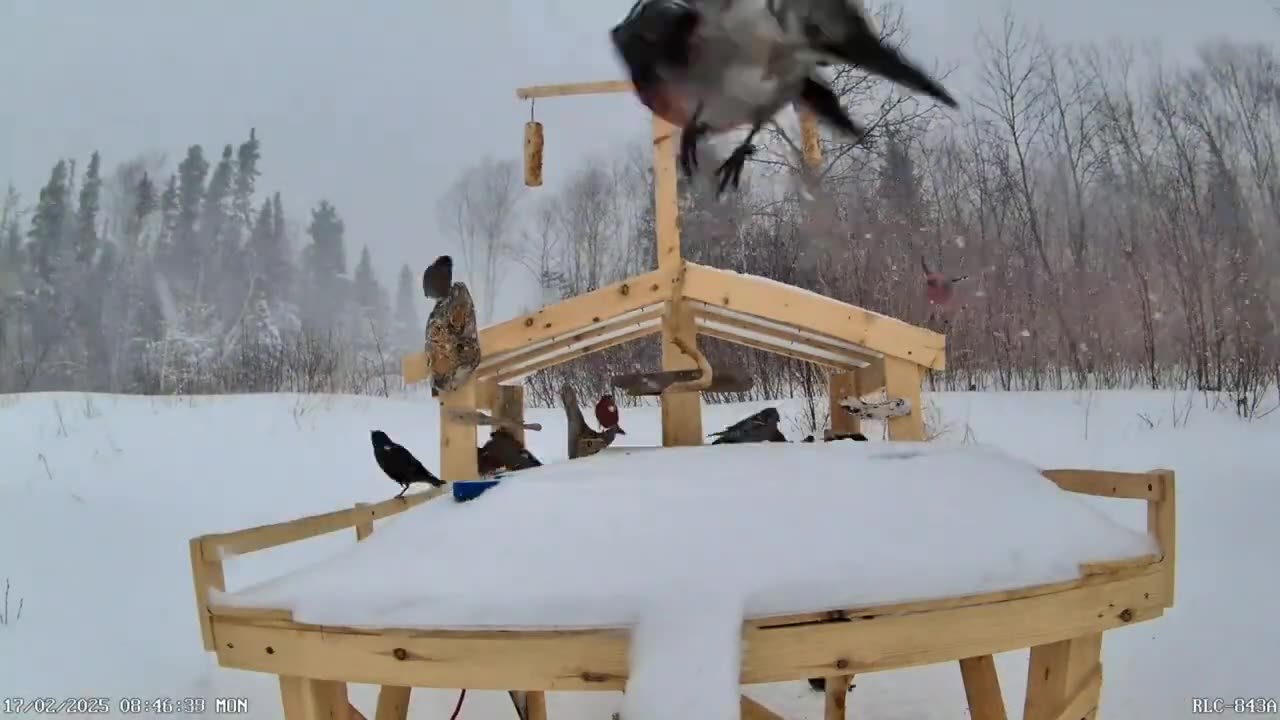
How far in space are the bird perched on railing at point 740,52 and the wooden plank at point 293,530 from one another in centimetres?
43

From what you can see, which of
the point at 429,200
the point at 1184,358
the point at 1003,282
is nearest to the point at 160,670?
the point at 429,200

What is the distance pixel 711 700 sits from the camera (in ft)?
1.31

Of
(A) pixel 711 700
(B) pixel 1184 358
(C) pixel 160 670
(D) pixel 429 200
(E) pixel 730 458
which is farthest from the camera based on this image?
(D) pixel 429 200

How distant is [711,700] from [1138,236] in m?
1.82

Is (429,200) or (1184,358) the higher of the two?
(429,200)

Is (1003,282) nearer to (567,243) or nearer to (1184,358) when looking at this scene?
(1184,358)

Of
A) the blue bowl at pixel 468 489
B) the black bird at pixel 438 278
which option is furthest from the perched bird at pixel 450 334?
the blue bowl at pixel 468 489

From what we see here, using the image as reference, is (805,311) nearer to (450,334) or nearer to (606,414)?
(606,414)

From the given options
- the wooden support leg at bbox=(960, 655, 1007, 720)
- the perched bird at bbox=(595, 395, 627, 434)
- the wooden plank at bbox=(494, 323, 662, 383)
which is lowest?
the wooden support leg at bbox=(960, 655, 1007, 720)

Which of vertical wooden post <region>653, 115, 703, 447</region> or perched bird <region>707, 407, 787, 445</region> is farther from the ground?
vertical wooden post <region>653, 115, 703, 447</region>

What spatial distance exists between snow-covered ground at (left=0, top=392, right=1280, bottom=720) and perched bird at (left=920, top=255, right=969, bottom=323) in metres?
0.22

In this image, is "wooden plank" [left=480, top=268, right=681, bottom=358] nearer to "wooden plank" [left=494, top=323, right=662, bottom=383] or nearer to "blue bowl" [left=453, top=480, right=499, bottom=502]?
"wooden plank" [left=494, top=323, right=662, bottom=383]

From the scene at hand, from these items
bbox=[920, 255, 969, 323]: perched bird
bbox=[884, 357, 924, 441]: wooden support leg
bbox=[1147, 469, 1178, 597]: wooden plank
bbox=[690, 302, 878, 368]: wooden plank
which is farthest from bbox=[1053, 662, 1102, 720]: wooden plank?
bbox=[920, 255, 969, 323]: perched bird

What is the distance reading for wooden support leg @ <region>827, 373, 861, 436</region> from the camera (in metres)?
1.29
